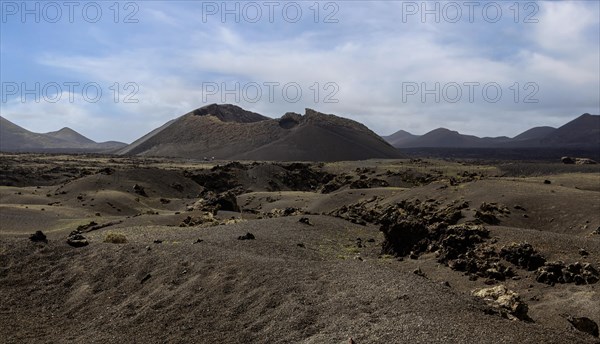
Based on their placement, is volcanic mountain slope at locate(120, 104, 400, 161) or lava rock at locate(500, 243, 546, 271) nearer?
lava rock at locate(500, 243, 546, 271)

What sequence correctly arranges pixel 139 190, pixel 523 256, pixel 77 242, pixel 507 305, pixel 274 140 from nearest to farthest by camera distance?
pixel 507 305 → pixel 523 256 → pixel 77 242 → pixel 139 190 → pixel 274 140

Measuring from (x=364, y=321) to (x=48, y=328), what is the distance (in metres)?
7.28

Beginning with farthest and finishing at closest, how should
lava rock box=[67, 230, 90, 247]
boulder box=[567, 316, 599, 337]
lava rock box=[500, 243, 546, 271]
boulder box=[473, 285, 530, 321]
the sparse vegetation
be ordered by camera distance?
the sparse vegetation
lava rock box=[67, 230, 90, 247]
lava rock box=[500, 243, 546, 271]
boulder box=[567, 316, 599, 337]
boulder box=[473, 285, 530, 321]

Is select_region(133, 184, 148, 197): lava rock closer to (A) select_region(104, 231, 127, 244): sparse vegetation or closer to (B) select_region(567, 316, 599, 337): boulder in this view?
(A) select_region(104, 231, 127, 244): sparse vegetation

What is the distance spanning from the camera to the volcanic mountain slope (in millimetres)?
114688

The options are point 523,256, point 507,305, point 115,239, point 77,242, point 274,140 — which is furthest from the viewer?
point 274,140

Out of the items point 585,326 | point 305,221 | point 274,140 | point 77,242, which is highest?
point 274,140

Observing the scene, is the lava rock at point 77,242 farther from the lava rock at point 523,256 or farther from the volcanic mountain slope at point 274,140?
the volcanic mountain slope at point 274,140

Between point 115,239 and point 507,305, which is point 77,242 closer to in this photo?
point 115,239

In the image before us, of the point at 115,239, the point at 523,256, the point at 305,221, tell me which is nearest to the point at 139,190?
the point at 305,221

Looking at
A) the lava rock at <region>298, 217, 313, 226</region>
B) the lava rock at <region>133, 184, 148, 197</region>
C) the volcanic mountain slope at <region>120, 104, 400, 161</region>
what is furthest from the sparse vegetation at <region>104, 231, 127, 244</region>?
the volcanic mountain slope at <region>120, 104, 400, 161</region>

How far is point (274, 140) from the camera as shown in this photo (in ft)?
416

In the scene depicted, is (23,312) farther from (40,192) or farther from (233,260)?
(40,192)

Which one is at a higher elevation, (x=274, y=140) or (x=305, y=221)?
(x=274, y=140)
